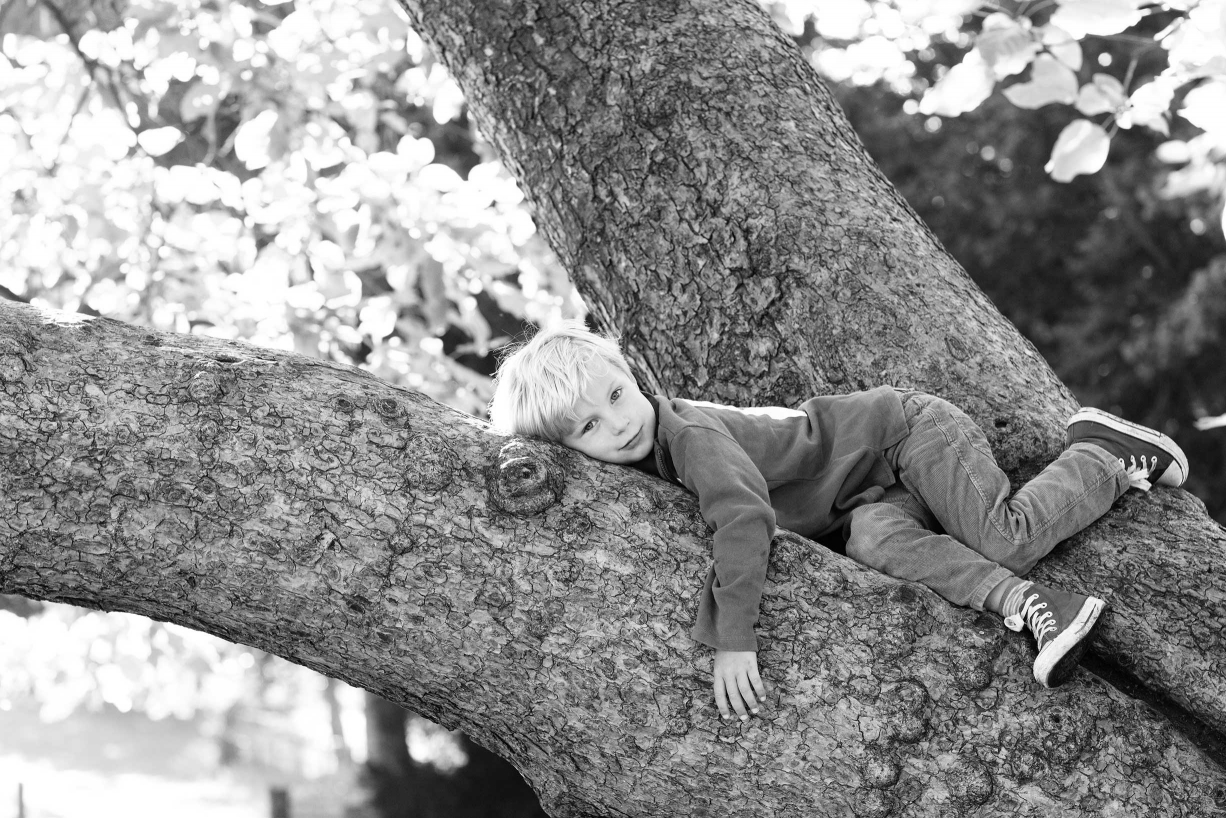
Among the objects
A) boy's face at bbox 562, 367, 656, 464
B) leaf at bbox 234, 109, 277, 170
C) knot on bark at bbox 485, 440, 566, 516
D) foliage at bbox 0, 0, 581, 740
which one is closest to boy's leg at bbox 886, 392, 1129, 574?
boy's face at bbox 562, 367, 656, 464

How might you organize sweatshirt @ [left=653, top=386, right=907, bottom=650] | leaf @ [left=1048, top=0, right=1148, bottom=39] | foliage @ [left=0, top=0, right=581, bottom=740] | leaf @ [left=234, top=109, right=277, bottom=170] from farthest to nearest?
foliage @ [left=0, top=0, right=581, bottom=740] → leaf @ [left=234, top=109, right=277, bottom=170] → leaf @ [left=1048, top=0, right=1148, bottom=39] → sweatshirt @ [left=653, top=386, right=907, bottom=650]

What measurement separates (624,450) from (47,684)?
5.31 m

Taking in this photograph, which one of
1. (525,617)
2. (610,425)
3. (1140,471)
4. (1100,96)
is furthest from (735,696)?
(1100,96)

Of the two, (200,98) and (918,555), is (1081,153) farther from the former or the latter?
(200,98)

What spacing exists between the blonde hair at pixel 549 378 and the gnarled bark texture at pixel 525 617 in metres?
0.31

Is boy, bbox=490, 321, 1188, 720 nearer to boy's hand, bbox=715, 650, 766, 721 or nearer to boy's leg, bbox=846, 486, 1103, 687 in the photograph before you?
boy's leg, bbox=846, 486, 1103, 687

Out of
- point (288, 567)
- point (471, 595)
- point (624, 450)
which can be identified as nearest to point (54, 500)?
point (288, 567)

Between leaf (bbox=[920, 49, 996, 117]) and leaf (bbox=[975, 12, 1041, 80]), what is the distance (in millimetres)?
37

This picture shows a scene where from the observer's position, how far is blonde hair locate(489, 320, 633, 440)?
2465 mm

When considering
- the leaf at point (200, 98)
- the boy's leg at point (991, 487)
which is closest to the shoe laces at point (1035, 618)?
the boy's leg at point (991, 487)

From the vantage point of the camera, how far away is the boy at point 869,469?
223 centimetres

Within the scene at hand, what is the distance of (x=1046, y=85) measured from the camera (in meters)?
3.61

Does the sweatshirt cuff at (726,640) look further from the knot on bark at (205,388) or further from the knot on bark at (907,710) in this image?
the knot on bark at (205,388)

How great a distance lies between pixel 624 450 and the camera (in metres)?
2.50
